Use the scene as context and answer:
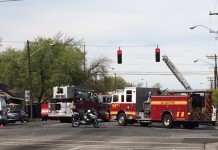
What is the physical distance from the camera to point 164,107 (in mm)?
33000

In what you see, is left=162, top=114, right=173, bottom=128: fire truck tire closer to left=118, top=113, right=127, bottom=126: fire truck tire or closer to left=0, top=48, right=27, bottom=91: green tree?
left=118, top=113, right=127, bottom=126: fire truck tire

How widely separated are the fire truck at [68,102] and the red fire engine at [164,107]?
615 centimetres

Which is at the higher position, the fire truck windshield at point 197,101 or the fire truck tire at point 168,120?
the fire truck windshield at point 197,101

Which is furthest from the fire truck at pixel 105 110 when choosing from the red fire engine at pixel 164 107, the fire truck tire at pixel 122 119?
the fire truck tire at pixel 122 119

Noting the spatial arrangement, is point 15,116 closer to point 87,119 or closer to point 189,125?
point 87,119

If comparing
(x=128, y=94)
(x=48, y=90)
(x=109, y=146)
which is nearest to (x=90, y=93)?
(x=128, y=94)

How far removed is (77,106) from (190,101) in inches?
510

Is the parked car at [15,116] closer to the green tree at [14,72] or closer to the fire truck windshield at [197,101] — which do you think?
the fire truck windshield at [197,101]

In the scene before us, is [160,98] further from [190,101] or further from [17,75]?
[17,75]

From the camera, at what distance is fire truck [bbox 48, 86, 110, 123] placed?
42219 mm

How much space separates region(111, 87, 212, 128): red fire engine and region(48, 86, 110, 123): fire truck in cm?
615

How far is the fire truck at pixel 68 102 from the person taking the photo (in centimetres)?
4222

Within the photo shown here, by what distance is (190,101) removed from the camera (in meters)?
31.9

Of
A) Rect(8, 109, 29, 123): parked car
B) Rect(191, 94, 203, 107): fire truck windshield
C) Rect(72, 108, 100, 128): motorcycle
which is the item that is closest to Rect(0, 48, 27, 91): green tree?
Rect(8, 109, 29, 123): parked car
